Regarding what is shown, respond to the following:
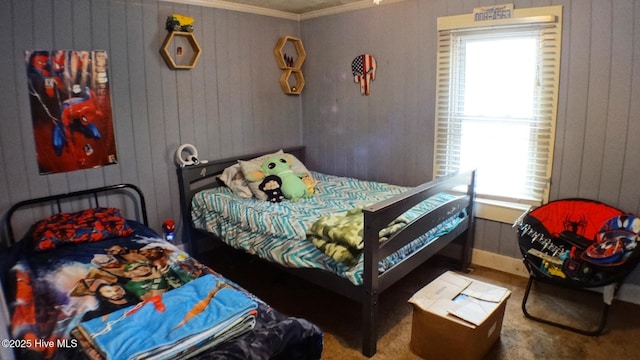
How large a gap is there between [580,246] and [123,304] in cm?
256

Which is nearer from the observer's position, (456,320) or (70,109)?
(456,320)

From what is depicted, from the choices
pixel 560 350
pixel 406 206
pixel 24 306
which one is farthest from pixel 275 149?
pixel 560 350

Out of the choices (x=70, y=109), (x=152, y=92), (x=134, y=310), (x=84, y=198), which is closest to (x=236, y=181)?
(x=152, y=92)

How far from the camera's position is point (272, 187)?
325cm

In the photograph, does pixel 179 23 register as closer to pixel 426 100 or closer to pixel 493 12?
pixel 426 100

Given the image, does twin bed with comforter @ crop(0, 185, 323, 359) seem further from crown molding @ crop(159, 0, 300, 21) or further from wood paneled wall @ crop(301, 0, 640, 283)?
wood paneled wall @ crop(301, 0, 640, 283)

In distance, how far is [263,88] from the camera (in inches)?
154

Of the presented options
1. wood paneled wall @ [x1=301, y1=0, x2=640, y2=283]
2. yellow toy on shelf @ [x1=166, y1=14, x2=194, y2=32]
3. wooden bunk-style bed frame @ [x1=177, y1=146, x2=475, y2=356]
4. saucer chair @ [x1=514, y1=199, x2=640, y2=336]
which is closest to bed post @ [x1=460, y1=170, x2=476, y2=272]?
wooden bunk-style bed frame @ [x1=177, y1=146, x2=475, y2=356]

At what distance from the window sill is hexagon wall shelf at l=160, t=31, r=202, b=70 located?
2494 millimetres

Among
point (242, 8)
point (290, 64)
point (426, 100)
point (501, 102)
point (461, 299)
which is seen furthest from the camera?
point (290, 64)

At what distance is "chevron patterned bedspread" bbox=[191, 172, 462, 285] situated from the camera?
243cm

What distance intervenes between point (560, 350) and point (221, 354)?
6.07 ft

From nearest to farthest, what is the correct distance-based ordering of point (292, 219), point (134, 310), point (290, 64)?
point (134, 310), point (292, 219), point (290, 64)

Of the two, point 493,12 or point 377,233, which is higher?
point 493,12
